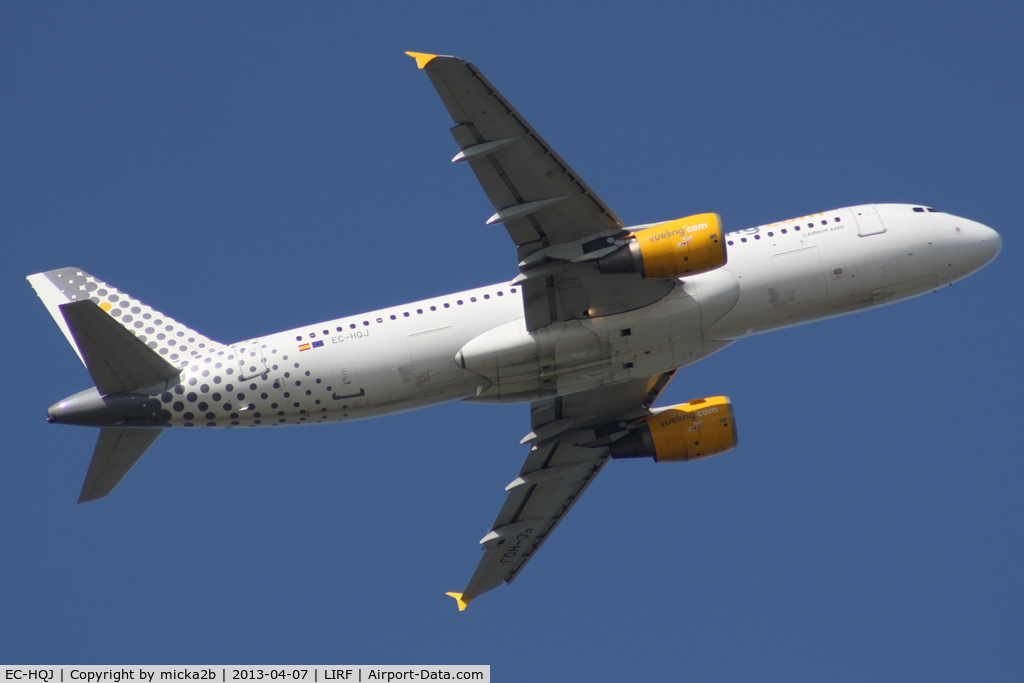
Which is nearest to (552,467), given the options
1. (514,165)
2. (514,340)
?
(514,340)

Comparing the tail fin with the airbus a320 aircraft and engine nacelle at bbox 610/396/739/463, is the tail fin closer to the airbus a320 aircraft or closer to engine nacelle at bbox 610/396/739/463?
the airbus a320 aircraft

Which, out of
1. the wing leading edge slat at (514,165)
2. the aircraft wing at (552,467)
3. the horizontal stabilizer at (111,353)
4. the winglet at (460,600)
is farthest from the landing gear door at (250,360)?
the winglet at (460,600)

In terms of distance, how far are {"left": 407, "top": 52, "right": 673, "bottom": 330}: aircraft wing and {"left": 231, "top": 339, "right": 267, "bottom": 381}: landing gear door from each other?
868 centimetres

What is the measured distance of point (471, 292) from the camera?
3678 centimetres

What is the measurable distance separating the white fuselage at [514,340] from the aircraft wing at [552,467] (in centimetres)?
449

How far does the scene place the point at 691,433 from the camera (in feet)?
135

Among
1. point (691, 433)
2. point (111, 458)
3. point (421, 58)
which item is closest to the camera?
point (421, 58)

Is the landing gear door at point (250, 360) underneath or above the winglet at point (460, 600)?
above

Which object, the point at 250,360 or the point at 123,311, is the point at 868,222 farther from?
the point at 123,311

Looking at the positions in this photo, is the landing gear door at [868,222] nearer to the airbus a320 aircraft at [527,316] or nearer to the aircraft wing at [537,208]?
the airbus a320 aircraft at [527,316]

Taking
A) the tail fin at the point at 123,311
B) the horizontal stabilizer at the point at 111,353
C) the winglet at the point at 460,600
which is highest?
the tail fin at the point at 123,311

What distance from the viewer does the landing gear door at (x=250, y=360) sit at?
1398 inches

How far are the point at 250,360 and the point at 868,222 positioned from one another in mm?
21371

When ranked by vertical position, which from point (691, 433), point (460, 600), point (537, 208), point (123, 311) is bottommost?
point (460, 600)
